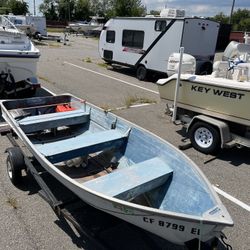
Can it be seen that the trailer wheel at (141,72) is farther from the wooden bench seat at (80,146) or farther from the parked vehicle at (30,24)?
the parked vehicle at (30,24)

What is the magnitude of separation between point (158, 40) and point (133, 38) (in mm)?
1707

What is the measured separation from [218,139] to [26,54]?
535cm

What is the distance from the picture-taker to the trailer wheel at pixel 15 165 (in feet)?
15.6

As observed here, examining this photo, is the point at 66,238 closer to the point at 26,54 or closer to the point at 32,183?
the point at 32,183

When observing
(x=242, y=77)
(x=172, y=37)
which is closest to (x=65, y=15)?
(x=172, y=37)

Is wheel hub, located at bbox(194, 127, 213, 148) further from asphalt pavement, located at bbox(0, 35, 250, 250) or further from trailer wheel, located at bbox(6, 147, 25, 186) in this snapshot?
trailer wheel, located at bbox(6, 147, 25, 186)

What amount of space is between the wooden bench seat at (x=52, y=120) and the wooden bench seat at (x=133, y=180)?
206cm

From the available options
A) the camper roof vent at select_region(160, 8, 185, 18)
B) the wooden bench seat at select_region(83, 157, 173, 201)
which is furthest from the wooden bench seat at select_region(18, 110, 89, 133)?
the camper roof vent at select_region(160, 8, 185, 18)

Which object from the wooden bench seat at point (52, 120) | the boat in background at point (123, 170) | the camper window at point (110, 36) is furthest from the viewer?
the camper window at point (110, 36)

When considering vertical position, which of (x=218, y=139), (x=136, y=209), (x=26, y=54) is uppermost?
(x=26, y=54)

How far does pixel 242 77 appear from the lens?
629 cm

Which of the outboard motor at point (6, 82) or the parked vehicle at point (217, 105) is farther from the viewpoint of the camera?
the outboard motor at point (6, 82)

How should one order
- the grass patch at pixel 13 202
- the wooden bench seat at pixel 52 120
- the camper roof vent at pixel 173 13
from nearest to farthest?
the grass patch at pixel 13 202 → the wooden bench seat at pixel 52 120 → the camper roof vent at pixel 173 13

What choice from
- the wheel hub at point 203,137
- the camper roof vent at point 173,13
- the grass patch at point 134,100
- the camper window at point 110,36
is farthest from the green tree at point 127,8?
the wheel hub at point 203,137
